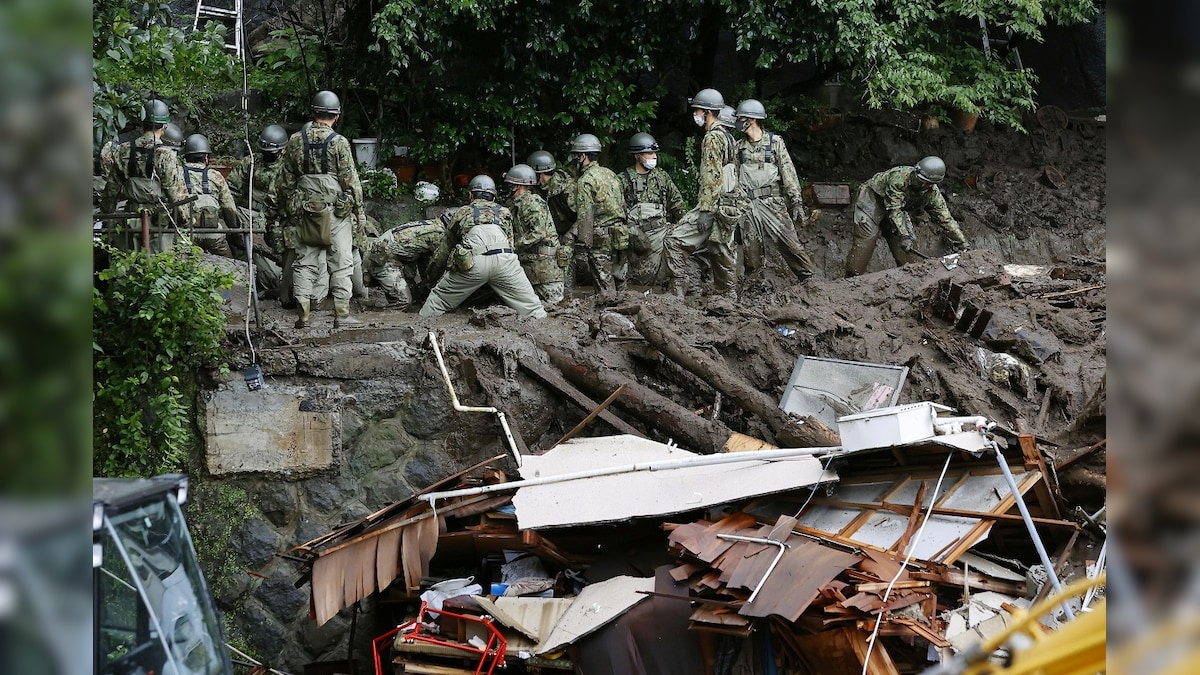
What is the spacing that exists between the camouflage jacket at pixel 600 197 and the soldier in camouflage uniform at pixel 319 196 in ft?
11.8

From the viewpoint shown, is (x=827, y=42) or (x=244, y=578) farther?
(x=827, y=42)

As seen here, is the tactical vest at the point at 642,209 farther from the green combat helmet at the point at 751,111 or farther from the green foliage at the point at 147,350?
the green foliage at the point at 147,350

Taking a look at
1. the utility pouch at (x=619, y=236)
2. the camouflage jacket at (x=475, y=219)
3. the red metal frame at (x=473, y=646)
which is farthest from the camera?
the utility pouch at (x=619, y=236)

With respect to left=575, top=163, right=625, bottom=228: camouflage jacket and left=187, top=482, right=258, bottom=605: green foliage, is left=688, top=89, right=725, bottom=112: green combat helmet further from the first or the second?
left=187, top=482, right=258, bottom=605: green foliage

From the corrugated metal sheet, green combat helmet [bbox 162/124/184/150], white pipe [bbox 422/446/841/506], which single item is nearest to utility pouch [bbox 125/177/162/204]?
green combat helmet [bbox 162/124/184/150]

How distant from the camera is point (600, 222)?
1387 cm

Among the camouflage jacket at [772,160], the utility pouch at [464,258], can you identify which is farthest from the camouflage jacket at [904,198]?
the utility pouch at [464,258]

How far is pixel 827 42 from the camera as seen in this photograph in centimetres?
1602

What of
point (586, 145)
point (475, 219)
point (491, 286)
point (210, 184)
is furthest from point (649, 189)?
point (210, 184)

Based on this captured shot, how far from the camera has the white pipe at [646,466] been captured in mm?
7840

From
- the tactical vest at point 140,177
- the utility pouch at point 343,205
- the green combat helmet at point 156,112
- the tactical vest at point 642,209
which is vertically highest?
the green combat helmet at point 156,112
